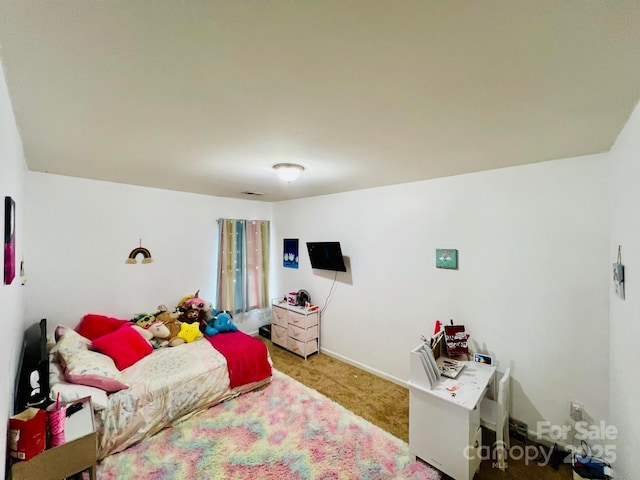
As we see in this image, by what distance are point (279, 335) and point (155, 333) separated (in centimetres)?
170

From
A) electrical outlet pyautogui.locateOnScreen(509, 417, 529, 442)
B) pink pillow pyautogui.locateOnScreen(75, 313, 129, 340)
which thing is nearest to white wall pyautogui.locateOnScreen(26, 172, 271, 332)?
pink pillow pyautogui.locateOnScreen(75, 313, 129, 340)

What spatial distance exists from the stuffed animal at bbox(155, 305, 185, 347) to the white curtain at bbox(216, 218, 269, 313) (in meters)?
0.78

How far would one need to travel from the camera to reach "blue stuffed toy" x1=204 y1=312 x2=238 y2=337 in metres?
3.35

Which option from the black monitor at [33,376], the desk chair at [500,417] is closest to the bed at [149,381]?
the black monitor at [33,376]

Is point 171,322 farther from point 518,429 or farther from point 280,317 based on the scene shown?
point 518,429

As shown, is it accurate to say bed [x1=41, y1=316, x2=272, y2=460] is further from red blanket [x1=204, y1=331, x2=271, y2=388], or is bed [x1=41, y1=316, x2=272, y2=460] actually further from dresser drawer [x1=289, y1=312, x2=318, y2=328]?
dresser drawer [x1=289, y1=312, x2=318, y2=328]

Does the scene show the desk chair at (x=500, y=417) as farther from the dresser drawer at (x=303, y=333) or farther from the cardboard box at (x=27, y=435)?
the cardboard box at (x=27, y=435)

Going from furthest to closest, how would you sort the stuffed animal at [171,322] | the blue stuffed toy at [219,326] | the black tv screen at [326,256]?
the black tv screen at [326,256] → the blue stuffed toy at [219,326] → the stuffed animal at [171,322]

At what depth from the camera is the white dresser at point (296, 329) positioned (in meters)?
3.72

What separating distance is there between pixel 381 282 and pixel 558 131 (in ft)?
7.02

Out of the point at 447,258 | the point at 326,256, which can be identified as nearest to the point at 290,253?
the point at 326,256

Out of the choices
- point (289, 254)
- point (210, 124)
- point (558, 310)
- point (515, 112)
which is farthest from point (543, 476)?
point (289, 254)

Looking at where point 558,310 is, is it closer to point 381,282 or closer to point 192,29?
point 381,282

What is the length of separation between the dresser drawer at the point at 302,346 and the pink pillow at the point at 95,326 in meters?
2.15
